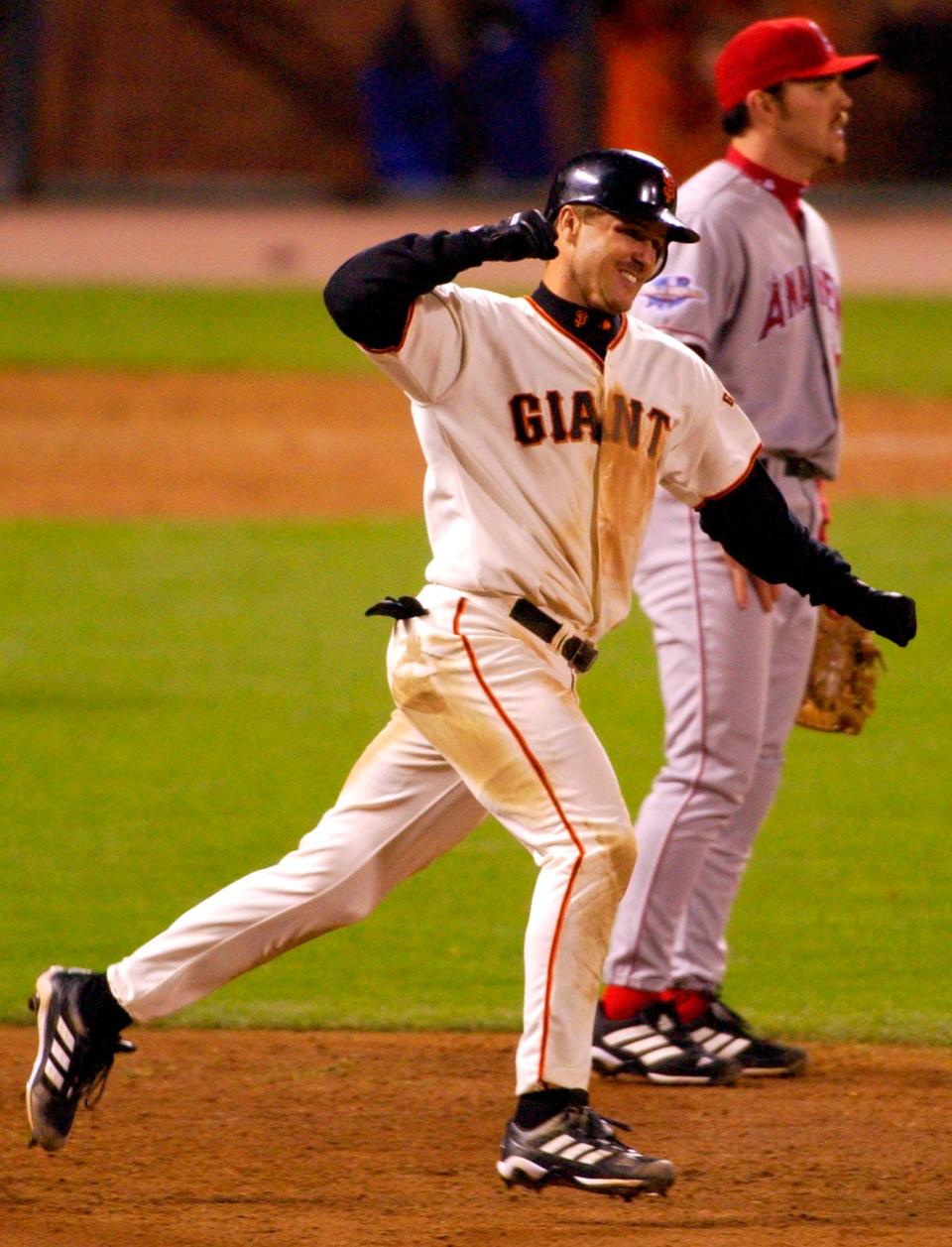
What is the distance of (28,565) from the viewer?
958cm

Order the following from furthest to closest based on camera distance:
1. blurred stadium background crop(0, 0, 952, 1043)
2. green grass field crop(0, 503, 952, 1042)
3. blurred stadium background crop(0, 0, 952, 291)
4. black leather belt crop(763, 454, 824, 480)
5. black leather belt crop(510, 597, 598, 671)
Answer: blurred stadium background crop(0, 0, 952, 291), blurred stadium background crop(0, 0, 952, 1043), green grass field crop(0, 503, 952, 1042), black leather belt crop(763, 454, 824, 480), black leather belt crop(510, 597, 598, 671)

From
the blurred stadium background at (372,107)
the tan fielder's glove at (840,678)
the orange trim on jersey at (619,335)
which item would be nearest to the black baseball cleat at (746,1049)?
the tan fielder's glove at (840,678)

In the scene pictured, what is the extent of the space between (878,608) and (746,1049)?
1.02 meters

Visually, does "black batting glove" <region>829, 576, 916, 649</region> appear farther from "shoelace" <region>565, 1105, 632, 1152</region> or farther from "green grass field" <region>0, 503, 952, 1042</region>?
"green grass field" <region>0, 503, 952, 1042</region>

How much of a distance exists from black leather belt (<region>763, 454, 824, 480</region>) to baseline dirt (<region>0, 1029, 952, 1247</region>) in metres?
1.18

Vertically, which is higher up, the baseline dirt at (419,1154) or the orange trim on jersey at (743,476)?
the orange trim on jersey at (743,476)

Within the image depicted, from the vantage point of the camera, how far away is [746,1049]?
4309 mm

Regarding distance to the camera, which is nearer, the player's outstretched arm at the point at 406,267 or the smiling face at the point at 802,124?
the player's outstretched arm at the point at 406,267

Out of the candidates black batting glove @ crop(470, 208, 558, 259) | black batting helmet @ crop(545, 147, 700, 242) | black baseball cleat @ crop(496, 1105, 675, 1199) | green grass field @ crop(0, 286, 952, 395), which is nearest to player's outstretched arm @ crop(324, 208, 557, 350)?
black batting glove @ crop(470, 208, 558, 259)

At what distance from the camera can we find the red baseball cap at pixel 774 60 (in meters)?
4.34

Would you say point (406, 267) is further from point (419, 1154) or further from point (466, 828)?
point (419, 1154)

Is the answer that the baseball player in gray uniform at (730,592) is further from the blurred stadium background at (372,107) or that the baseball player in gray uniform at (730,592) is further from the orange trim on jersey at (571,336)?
the blurred stadium background at (372,107)

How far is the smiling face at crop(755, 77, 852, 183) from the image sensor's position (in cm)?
439

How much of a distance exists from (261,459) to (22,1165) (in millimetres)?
8992
